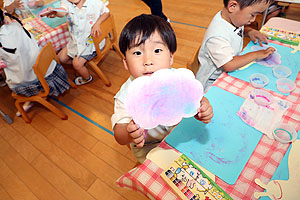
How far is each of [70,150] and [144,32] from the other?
160 centimetres

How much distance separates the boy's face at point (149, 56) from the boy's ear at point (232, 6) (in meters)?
0.67

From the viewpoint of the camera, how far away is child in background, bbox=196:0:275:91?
119cm

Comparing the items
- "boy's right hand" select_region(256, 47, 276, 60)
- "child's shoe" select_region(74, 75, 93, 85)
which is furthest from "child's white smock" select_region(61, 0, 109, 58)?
"boy's right hand" select_region(256, 47, 276, 60)

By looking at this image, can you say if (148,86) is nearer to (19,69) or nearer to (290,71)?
(290,71)

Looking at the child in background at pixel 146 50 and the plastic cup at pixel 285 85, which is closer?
the child in background at pixel 146 50

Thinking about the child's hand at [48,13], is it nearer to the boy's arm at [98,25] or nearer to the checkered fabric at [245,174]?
the boy's arm at [98,25]

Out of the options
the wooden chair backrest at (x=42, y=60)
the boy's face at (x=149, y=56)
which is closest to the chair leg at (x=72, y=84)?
the wooden chair backrest at (x=42, y=60)

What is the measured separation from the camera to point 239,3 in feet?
3.91

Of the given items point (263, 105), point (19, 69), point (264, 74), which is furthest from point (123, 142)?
point (19, 69)

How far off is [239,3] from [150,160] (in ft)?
3.62

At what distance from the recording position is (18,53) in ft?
5.67

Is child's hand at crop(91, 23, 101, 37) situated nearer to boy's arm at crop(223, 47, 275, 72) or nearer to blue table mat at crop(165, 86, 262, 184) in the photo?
boy's arm at crop(223, 47, 275, 72)

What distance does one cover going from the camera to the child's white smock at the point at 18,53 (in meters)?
1.66

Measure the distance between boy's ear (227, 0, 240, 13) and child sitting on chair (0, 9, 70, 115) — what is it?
173 centimetres
